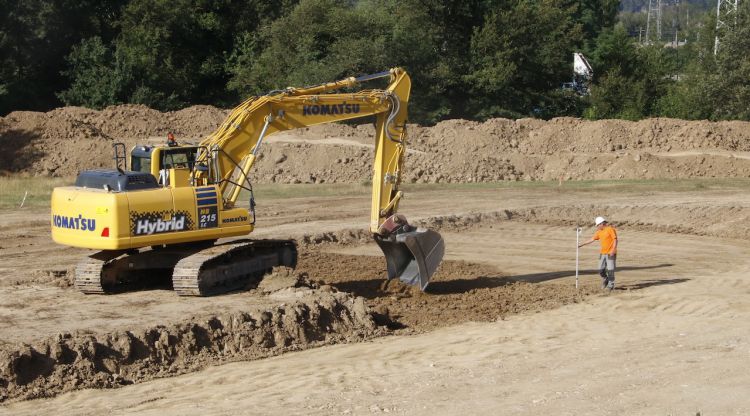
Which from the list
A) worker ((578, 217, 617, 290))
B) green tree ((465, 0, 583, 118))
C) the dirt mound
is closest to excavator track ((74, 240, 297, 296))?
the dirt mound

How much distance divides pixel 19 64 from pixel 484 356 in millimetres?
41526

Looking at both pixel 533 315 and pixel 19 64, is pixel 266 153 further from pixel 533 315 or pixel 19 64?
pixel 533 315

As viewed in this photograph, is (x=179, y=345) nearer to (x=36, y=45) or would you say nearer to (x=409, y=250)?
(x=409, y=250)

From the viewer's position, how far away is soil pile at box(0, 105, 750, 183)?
128ft

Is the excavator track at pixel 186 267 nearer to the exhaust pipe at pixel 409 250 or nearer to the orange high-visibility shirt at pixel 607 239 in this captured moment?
the exhaust pipe at pixel 409 250

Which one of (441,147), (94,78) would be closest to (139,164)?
(441,147)

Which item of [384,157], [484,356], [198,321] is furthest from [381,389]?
[384,157]

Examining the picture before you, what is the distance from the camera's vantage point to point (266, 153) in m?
39.9

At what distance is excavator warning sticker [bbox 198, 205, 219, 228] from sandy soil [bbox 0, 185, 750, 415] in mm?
1283

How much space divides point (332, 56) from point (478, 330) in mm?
36595

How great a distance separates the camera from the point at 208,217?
17.0 meters

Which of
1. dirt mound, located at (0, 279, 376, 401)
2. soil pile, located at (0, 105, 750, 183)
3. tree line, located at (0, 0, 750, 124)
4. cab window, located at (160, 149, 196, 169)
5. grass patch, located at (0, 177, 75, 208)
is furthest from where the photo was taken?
tree line, located at (0, 0, 750, 124)

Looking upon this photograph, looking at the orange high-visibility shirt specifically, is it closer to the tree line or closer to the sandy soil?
the sandy soil

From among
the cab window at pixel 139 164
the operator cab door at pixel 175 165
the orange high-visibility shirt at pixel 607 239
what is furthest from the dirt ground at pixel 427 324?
the cab window at pixel 139 164
